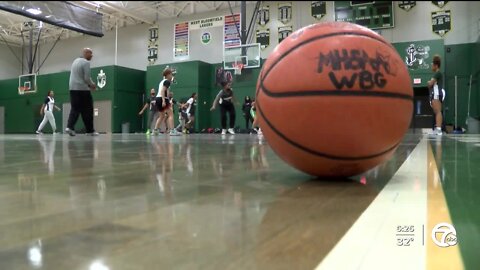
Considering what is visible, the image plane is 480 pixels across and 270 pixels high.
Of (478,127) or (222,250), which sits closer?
(222,250)

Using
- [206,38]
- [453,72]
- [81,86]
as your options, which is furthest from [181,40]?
[81,86]

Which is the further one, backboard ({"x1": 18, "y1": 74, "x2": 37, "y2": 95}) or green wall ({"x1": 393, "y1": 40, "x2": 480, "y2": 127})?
backboard ({"x1": 18, "y1": 74, "x2": 37, "y2": 95})

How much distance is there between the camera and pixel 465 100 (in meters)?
14.3

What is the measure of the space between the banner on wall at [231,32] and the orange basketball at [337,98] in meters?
16.3

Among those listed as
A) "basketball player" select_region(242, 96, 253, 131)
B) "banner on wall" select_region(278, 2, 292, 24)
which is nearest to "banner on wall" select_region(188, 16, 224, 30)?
"banner on wall" select_region(278, 2, 292, 24)

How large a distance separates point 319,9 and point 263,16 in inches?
97.7

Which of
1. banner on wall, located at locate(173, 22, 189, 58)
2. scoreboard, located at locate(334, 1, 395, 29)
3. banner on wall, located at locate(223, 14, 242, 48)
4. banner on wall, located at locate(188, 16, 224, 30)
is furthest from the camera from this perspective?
banner on wall, located at locate(173, 22, 189, 58)

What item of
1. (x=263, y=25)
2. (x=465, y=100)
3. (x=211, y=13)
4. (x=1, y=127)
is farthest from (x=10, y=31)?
(x=465, y=100)

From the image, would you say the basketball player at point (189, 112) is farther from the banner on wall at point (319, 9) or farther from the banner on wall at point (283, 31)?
the banner on wall at point (319, 9)

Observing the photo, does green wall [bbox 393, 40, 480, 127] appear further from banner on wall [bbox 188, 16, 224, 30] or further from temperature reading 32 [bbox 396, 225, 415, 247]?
temperature reading 32 [bbox 396, 225, 415, 247]

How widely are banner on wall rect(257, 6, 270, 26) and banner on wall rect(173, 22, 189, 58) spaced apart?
3713 millimetres

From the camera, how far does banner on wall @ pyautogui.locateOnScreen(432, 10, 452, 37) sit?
14195 mm

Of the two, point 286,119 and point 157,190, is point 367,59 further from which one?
point 157,190

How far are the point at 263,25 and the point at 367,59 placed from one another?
16.2 metres
